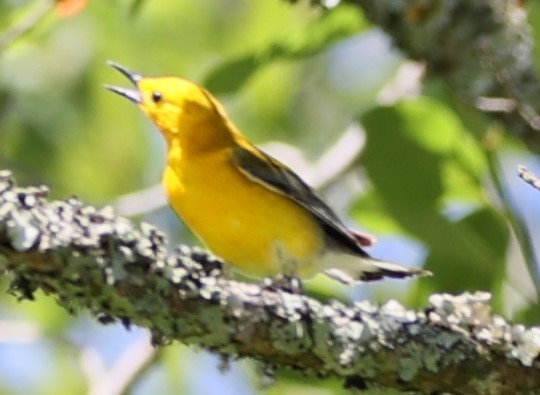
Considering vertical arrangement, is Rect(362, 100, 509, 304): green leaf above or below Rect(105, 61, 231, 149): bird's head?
above

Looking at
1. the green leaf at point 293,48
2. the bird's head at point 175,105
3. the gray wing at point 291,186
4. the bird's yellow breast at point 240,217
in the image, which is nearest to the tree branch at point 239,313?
the green leaf at point 293,48

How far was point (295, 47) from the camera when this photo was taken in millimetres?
2525

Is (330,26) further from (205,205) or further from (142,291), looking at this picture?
(142,291)

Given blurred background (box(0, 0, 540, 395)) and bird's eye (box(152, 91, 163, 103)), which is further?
bird's eye (box(152, 91, 163, 103))

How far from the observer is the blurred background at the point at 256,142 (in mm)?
2363

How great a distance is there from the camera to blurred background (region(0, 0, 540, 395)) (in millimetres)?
2363

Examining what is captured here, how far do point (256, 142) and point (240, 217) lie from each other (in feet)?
5.51

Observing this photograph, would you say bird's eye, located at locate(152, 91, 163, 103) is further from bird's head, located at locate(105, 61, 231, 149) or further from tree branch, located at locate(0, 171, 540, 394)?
tree branch, located at locate(0, 171, 540, 394)

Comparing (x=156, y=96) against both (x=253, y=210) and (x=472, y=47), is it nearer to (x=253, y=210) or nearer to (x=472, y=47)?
(x=253, y=210)

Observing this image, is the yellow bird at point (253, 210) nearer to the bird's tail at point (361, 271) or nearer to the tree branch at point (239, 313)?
the bird's tail at point (361, 271)

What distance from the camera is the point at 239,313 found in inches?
64.4

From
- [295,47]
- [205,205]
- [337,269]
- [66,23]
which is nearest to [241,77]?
[295,47]

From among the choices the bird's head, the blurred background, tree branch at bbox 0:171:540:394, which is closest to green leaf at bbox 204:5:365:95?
the blurred background

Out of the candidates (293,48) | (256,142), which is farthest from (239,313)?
(256,142)
